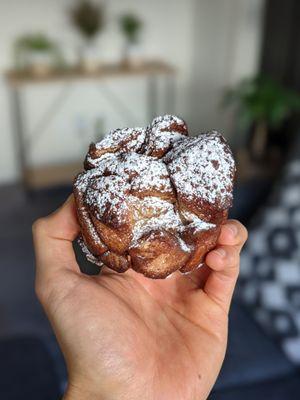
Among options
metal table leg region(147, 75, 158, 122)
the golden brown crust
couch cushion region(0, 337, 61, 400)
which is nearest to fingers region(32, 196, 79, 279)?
the golden brown crust

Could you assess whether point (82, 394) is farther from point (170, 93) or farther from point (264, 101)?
point (170, 93)

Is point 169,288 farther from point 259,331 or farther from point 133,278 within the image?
point 259,331

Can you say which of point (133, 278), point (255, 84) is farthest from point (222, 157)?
point (255, 84)

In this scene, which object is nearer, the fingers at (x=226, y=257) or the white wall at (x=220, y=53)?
the fingers at (x=226, y=257)

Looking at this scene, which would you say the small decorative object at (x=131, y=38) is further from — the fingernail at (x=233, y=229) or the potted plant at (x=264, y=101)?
the fingernail at (x=233, y=229)

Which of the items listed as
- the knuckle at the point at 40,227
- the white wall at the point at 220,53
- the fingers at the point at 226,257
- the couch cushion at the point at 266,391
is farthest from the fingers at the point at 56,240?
the white wall at the point at 220,53

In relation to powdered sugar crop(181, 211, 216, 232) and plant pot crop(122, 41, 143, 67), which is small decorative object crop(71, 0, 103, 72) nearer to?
plant pot crop(122, 41, 143, 67)
